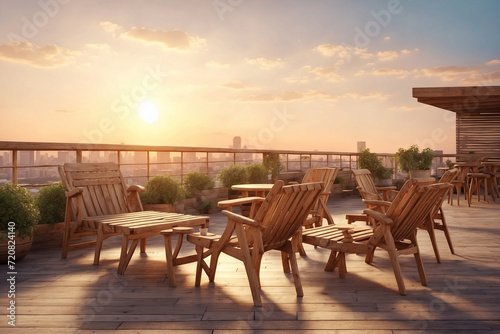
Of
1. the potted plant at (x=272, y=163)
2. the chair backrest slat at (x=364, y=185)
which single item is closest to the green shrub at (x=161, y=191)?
the chair backrest slat at (x=364, y=185)

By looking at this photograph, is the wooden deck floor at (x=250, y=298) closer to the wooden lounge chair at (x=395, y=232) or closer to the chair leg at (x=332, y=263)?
the chair leg at (x=332, y=263)

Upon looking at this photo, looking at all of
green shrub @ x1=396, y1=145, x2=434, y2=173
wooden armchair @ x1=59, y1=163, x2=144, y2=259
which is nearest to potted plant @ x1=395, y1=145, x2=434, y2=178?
green shrub @ x1=396, y1=145, x2=434, y2=173

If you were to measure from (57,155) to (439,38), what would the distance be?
9.63 metres

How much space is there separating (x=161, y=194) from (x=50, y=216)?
7.20 ft

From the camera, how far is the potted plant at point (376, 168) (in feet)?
41.2

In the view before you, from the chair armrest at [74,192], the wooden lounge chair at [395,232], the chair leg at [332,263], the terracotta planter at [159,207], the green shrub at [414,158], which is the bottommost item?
the chair leg at [332,263]

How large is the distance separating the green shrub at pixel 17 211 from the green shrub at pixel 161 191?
2572 mm

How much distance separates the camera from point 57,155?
5715 mm

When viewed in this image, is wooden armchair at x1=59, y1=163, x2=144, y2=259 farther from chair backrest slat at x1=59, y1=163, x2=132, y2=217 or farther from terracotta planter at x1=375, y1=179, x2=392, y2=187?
terracotta planter at x1=375, y1=179, x2=392, y2=187

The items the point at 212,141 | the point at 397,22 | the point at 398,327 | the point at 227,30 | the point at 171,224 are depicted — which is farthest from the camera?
the point at 212,141

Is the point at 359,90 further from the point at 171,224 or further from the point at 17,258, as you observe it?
the point at 17,258

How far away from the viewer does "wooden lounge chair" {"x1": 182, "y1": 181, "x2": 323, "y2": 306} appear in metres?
3.10

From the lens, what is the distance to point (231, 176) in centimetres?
943

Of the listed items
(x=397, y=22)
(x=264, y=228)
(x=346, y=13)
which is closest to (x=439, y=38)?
(x=397, y=22)
